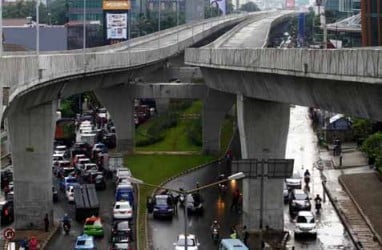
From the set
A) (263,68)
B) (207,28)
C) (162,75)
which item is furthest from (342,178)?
(207,28)

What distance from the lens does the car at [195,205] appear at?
1992 inches

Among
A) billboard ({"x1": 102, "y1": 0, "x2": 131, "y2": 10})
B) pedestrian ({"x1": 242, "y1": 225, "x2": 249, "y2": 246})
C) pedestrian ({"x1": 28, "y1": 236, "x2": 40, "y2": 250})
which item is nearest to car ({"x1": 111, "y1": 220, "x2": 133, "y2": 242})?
pedestrian ({"x1": 28, "y1": 236, "x2": 40, "y2": 250})

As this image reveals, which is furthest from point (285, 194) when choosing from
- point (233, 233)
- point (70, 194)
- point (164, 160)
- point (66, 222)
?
point (164, 160)

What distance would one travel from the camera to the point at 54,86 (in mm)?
46938

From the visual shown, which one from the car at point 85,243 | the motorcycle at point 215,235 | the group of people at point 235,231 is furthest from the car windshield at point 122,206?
the car at point 85,243

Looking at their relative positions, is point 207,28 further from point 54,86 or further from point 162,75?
point 54,86

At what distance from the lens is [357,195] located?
53.4 metres

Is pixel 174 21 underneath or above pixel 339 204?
above

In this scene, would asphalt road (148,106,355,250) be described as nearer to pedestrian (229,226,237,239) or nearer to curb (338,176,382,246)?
pedestrian (229,226,237,239)

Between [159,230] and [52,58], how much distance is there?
950 centimetres

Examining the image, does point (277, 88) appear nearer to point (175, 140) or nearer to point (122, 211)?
point (122, 211)

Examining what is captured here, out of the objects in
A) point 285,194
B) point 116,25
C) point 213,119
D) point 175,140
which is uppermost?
point 116,25

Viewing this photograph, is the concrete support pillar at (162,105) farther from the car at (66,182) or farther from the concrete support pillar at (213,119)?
the car at (66,182)

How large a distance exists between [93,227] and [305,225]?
9.66 m
